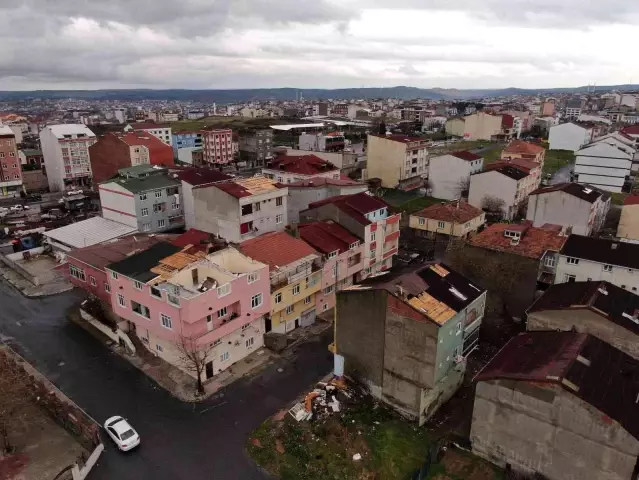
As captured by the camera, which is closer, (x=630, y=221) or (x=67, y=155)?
(x=630, y=221)

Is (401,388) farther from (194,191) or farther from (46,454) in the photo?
(194,191)

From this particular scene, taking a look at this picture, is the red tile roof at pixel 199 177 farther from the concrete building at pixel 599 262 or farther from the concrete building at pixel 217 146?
the concrete building at pixel 217 146

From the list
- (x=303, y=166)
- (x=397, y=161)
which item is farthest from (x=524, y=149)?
(x=303, y=166)

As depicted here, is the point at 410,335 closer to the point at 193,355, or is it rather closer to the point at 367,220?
the point at 193,355

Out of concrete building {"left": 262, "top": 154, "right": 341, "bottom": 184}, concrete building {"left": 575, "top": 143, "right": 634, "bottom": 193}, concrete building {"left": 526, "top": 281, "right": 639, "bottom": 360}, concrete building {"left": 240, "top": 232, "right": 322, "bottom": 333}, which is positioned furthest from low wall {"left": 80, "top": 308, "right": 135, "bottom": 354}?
concrete building {"left": 575, "top": 143, "right": 634, "bottom": 193}

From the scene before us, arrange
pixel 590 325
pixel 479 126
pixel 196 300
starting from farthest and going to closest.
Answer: pixel 479 126 → pixel 590 325 → pixel 196 300

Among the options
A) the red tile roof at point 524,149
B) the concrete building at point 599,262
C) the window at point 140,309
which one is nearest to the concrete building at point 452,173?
the red tile roof at point 524,149

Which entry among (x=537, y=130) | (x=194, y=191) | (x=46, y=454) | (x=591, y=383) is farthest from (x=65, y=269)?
(x=537, y=130)
